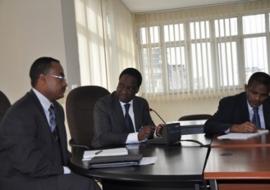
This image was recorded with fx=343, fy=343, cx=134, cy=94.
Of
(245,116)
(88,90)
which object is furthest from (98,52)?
(245,116)

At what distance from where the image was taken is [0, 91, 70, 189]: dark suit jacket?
1633 millimetres

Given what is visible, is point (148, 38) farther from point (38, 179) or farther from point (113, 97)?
point (38, 179)

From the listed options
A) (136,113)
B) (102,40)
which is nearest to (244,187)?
(136,113)

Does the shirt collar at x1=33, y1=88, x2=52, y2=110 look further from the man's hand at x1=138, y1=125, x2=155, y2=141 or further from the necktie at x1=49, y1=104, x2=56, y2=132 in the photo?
the man's hand at x1=138, y1=125, x2=155, y2=141

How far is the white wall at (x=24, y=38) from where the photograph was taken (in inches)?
133

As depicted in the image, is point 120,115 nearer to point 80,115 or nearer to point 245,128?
point 80,115

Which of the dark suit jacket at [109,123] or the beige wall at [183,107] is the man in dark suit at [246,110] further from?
the beige wall at [183,107]

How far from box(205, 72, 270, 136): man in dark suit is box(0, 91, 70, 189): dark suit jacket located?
1.23 m

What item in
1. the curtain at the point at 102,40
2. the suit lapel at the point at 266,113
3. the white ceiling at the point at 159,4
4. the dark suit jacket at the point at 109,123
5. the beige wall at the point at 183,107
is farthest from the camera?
the beige wall at the point at 183,107

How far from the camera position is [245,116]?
262 centimetres

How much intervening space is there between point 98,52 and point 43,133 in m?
3.05

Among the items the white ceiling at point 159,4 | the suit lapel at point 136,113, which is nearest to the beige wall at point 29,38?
the suit lapel at point 136,113

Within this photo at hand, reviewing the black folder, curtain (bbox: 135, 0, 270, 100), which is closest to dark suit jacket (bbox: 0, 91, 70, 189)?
the black folder

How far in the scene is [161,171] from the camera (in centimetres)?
144
